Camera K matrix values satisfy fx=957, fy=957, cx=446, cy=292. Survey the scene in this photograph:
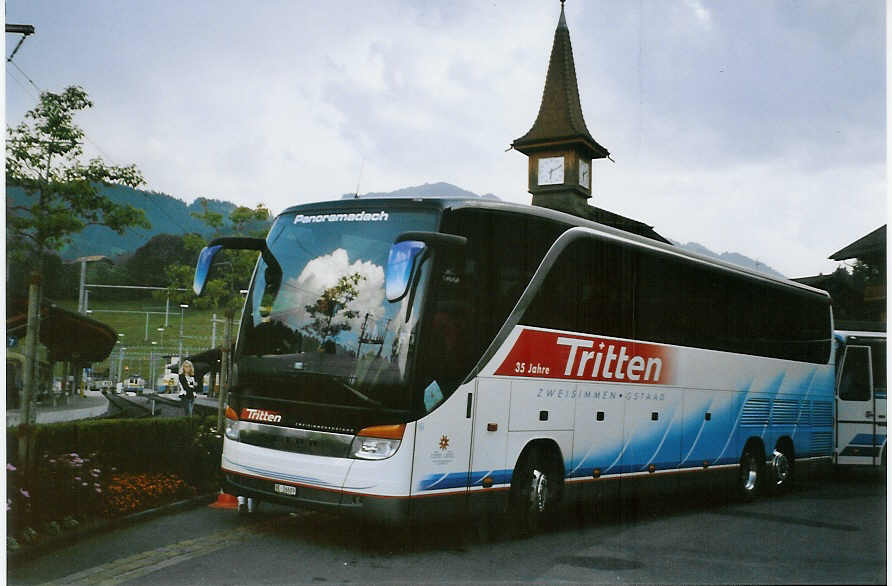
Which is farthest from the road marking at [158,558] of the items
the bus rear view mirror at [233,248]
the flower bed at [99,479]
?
the bus rear view mirror at [233,248]

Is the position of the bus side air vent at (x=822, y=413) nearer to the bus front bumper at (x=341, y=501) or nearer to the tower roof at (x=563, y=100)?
the tower roof at (x=563, y=100)

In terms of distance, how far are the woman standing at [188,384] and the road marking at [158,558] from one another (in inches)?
116

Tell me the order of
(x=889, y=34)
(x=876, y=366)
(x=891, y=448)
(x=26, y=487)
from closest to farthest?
(x=26, y=487), (x=889, y=34), (x=891, y=448), (x=876, y=366)

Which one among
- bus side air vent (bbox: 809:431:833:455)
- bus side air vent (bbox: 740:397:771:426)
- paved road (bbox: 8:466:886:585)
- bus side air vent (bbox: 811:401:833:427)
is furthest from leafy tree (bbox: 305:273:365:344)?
bus side air vent (bbox: 809:431:833:455)

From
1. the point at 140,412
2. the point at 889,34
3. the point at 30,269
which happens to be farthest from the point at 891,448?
the point at 30,269

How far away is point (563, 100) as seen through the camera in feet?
33.5

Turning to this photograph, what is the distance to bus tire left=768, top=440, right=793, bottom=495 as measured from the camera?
13398 millimetres

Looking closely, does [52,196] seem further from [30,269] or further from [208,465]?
[208,465]

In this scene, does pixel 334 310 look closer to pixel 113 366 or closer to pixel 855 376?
pixel 113 366

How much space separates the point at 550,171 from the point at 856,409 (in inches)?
238

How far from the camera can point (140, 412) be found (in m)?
10.7

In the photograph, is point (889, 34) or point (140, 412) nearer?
point (889, 34)

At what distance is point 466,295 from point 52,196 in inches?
170

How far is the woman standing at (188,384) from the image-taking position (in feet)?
38.4
